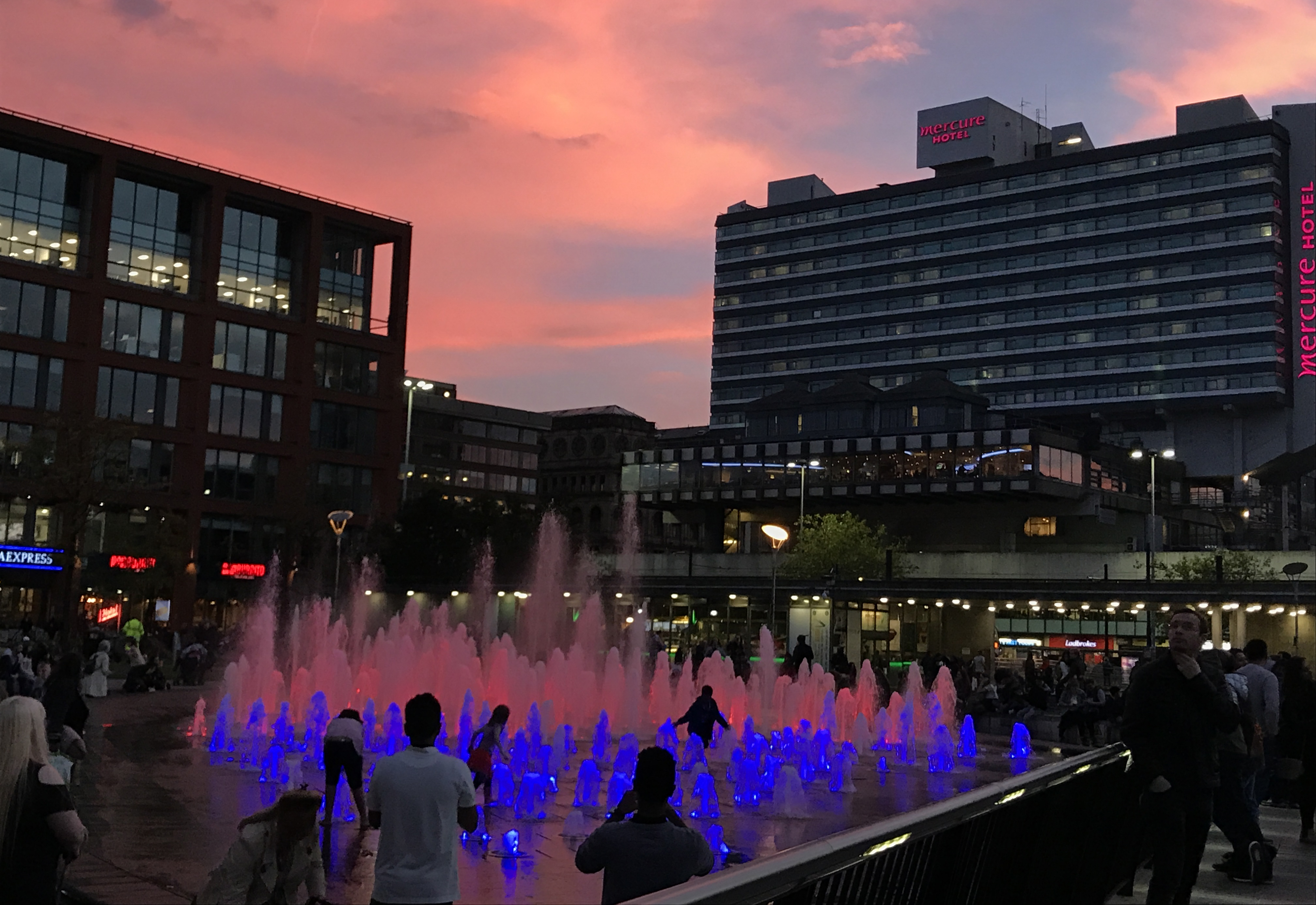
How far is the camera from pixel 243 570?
2581 inches

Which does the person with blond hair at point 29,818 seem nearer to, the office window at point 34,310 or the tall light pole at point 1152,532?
the tall light pole at point 1152,532

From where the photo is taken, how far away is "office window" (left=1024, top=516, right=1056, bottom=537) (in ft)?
281

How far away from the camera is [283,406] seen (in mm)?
68188

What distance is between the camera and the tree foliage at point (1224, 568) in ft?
198

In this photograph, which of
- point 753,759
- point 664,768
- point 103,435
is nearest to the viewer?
point 664,768

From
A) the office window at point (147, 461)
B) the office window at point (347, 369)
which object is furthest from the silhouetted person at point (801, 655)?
the office window at point (347, 369)

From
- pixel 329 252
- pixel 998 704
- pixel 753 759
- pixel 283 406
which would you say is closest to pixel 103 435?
pixel 283 406

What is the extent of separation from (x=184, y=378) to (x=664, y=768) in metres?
63.9

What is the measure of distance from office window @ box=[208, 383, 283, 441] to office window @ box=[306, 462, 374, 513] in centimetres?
321

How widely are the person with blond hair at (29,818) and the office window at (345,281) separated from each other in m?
66.6

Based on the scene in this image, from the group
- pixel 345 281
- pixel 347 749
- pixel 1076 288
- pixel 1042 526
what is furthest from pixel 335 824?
pixel 1076 288

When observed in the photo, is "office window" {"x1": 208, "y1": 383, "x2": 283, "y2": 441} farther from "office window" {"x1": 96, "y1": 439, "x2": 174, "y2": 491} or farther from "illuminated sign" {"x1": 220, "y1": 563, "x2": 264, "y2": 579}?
"illuminated sign" {"x1": 220, "y1": 563, "x2": 264, "y2": 579}

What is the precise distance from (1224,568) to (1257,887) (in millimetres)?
58023

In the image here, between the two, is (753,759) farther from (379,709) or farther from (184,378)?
(184,378)
